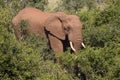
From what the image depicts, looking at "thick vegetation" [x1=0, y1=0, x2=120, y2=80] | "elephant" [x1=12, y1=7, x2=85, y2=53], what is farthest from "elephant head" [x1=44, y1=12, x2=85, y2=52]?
"thick vegetation" [x1=0, y1=0, x2=120, y2=80]

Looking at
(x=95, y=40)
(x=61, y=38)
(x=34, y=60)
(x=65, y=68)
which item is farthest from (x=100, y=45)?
(x=34, y=60)

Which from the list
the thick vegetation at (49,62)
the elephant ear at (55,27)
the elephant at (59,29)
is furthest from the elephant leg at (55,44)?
the thick vegetation at (49,62)

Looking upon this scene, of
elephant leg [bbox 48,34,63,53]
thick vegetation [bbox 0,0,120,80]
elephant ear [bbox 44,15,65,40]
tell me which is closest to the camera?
thick vegetation [bbox 0,0,120,80]

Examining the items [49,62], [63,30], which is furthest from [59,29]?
[49,62]

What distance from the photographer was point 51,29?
75.2 feet

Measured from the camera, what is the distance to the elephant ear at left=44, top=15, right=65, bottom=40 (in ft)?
74.7

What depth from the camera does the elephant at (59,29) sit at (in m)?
22.1

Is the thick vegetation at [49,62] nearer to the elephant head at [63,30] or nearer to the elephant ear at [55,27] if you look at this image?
the elephant head at [63,30]

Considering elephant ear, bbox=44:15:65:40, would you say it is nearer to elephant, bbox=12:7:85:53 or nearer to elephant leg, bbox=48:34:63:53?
elephant, bbox=12:7:85:53

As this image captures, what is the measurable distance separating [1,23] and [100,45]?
4.65m

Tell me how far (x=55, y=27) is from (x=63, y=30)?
16.2 inches

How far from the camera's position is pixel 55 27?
2289 cm

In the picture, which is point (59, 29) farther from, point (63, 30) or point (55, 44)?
point (55, 44)

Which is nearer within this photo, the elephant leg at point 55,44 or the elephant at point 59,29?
the elephant at point 59,29
